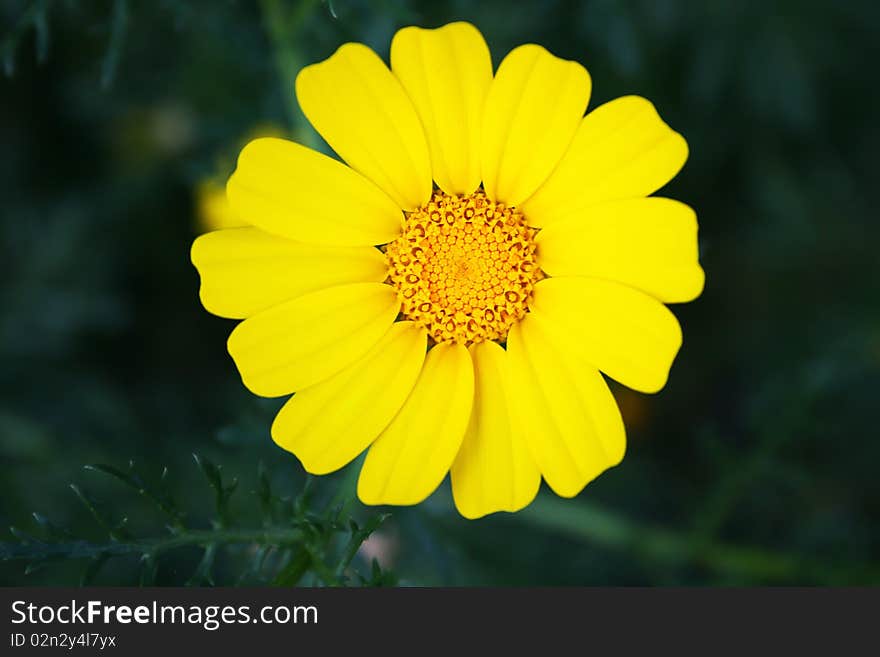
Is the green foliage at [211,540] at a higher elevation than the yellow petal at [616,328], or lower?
lower

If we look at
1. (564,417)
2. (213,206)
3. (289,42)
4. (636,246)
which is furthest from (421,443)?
(213,206)

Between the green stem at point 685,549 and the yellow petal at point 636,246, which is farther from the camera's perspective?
the green stem at point 685,549

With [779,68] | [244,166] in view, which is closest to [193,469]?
[244,166]

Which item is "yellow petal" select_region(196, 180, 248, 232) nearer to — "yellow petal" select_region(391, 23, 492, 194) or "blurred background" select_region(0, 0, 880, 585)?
"blurred background" select_region(0, 0, 880, 585)

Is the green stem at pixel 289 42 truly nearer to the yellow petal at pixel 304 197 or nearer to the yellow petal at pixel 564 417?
the yellow petal at pixel 304 197

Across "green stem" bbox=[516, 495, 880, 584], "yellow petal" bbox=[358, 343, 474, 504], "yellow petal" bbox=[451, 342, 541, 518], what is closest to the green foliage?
"yellow petal" bbox=[358, 343, 474, 504]

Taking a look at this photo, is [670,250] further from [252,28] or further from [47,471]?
[47,471]

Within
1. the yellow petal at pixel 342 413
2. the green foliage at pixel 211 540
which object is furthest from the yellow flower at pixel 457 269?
the green foliage at pixel 211 540
